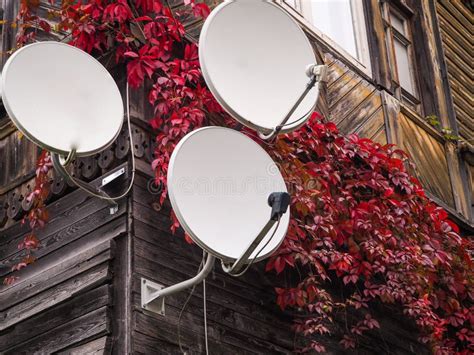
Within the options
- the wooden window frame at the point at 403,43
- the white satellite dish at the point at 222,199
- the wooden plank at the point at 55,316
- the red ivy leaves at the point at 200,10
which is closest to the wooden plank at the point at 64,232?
the wooden plank at the point at 55,316

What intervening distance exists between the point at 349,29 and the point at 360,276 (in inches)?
112

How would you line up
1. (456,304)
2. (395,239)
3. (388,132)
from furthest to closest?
(388,132) < (456,304) < (395,239)

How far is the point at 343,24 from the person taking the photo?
9070mm

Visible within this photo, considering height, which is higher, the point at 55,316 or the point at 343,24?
the point at 343,24

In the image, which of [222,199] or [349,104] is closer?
[222,199]

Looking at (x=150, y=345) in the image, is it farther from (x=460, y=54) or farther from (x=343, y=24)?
(x=460, y=54)

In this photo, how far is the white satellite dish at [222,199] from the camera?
520 cm

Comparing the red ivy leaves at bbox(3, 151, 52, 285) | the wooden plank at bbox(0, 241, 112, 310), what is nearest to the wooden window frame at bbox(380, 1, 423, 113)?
the red ivy leaves at bbox(3, 151, 52, 285)

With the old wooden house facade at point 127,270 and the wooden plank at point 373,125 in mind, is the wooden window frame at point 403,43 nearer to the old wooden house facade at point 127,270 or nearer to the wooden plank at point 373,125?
the wooden plank at point 373,125

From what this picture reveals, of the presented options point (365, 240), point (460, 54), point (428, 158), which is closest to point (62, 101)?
point (365, 240)

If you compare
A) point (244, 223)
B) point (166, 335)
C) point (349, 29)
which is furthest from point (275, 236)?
point (349, 29)

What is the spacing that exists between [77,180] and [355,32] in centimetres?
419

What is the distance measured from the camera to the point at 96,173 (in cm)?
614

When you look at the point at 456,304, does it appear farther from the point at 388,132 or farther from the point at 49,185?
the point at 49,185
